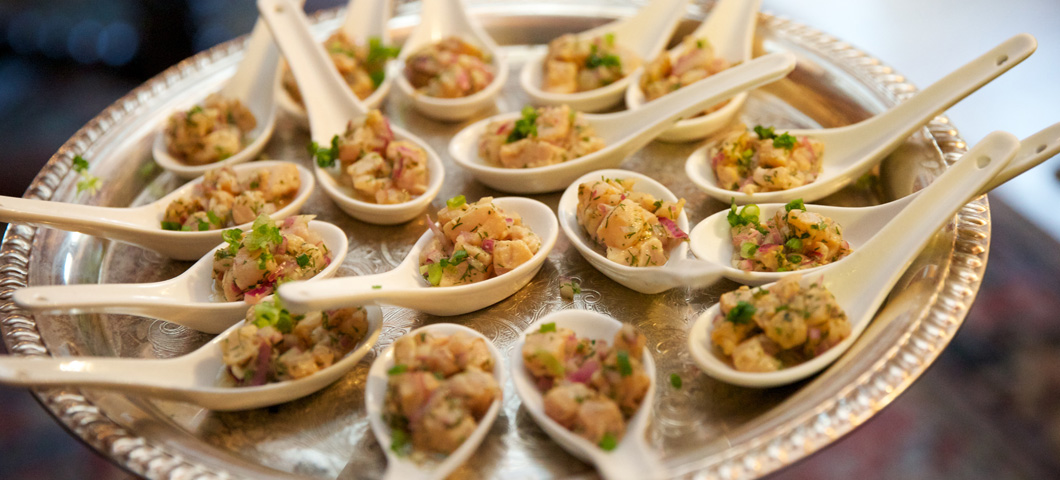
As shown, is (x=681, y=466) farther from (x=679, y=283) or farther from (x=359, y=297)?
(x=359, y=297)

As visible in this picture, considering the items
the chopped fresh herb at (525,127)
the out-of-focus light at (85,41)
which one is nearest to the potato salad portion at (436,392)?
the chopped fresh herb at (525,127)

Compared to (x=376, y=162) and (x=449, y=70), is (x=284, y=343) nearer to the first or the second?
(x=376, y=162)

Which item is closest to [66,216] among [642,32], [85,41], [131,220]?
[131,220]

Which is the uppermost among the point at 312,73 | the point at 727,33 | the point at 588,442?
the point at 727,33

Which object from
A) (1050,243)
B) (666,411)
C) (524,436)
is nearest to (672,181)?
(666,411)

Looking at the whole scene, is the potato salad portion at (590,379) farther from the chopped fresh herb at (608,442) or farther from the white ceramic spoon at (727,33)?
the white ceramic spoon at (727,33)

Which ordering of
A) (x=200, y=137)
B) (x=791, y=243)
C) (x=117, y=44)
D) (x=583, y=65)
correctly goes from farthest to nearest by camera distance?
(x=117, y=44), (x=583, y=65), (x=200, y=137), (x=791, y=243)
